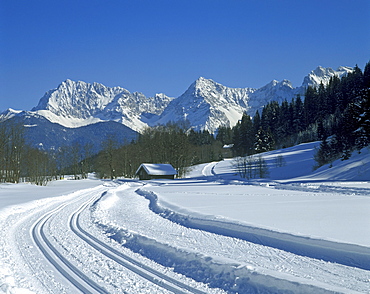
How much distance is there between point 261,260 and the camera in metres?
7.07

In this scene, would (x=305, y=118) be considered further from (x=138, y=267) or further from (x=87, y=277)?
(x=87, y=277)

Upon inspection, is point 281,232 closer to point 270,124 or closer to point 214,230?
point 214,230

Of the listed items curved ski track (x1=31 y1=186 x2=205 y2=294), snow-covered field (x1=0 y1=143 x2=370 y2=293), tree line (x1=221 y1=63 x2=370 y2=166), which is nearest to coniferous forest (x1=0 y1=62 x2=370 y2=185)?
tree line (x1=221 y1=63 x2=370 y2=166)

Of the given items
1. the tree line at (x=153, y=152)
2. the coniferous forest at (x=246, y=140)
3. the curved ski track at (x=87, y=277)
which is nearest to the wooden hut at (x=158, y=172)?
the tree line at (x=153, y=152)

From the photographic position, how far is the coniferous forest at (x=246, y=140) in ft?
150

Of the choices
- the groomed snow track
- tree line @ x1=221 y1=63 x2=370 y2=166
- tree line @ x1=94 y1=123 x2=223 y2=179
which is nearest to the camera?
the groomed snow track

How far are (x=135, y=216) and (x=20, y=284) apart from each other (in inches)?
326

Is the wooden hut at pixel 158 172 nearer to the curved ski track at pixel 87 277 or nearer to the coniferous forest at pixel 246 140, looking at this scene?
the coniferous forest at pixel 246 140

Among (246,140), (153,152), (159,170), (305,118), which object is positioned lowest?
(159,170)

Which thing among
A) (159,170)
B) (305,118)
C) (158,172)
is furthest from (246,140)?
(158,172)

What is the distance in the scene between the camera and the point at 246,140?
337ft

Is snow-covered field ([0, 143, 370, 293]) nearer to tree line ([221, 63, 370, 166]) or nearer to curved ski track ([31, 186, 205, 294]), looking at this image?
curved ski track ([31, 186, 205, 294])

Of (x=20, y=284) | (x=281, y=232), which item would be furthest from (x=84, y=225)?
(x=281, y=232)

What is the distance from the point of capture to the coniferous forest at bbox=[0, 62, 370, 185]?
4578 centimetres
